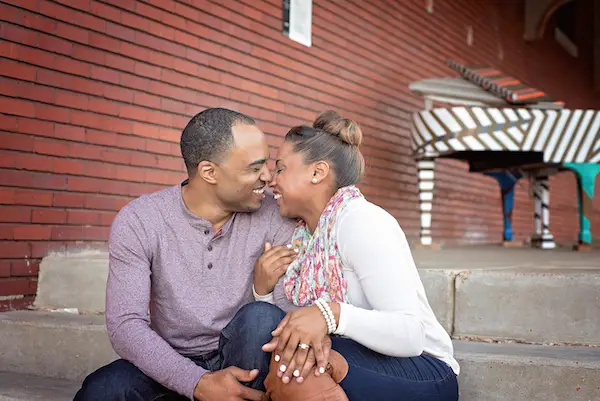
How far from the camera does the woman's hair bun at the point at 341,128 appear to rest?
206cm

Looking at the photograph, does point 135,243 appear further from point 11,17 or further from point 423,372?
point 11,17

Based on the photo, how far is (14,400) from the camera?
245 cm

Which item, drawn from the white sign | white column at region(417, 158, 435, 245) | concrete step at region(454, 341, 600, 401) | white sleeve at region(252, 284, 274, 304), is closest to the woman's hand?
white sleeve at region(252, 284, 274, 304)

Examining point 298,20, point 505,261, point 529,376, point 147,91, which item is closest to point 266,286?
point 529,376

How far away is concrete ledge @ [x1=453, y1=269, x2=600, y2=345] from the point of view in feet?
8.53

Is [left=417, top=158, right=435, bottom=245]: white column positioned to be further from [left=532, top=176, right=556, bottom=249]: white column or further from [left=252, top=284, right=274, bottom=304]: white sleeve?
[left=252, top=284, right=274, bottom=304]: white sleeve

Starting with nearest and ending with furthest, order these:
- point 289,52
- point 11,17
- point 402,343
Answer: point 402,343
point 11,17
point 289,52

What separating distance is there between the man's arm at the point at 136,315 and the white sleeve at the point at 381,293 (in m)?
0.45

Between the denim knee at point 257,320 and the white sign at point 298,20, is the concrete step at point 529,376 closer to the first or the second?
the denim knee at point 257,320

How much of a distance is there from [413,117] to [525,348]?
10.8 ft

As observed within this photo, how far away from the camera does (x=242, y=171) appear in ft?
7.14

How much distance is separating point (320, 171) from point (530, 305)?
111 cm

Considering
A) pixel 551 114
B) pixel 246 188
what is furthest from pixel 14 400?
pixel 551 114

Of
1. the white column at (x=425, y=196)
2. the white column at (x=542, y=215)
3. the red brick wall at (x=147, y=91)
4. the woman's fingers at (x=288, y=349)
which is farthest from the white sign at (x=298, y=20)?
the woman's fingers at (x=288, y=349)
